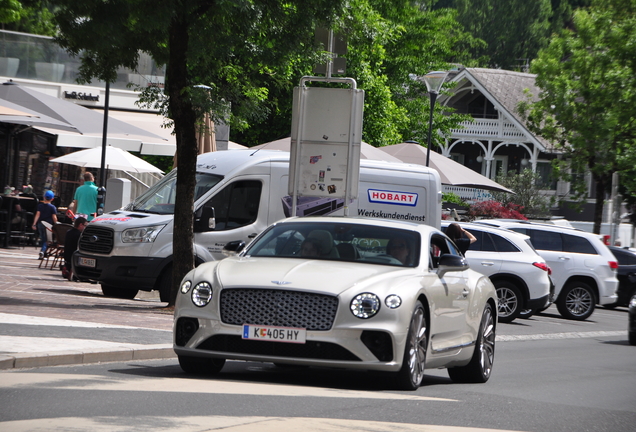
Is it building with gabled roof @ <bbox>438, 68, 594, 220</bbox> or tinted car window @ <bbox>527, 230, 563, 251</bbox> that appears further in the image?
building with gabled roof @ <bbox>438, 68, 594, 220</bbox>

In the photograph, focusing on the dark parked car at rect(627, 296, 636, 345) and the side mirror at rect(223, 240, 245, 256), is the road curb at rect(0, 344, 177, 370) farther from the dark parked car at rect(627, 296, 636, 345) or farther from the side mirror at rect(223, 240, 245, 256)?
the dark parked car at rect(627, 296, 636, 345)

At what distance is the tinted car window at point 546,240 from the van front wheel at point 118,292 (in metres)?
9.33

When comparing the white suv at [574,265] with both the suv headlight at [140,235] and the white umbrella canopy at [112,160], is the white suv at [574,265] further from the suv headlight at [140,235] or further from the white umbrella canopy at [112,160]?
the white umbrella canopy at [112,160]

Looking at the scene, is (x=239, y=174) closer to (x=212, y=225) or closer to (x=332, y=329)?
(x=212, y=225)

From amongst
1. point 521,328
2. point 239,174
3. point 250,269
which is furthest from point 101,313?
point 521,328

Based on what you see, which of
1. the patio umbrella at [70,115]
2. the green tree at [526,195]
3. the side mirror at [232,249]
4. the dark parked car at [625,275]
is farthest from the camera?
the green tree at [526,195]

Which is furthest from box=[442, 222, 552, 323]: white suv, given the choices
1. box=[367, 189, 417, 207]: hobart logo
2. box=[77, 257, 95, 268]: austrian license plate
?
box=[77, 257, 95, 268]: austrian license plate

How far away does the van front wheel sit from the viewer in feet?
55.8

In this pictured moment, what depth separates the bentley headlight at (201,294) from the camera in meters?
8.48

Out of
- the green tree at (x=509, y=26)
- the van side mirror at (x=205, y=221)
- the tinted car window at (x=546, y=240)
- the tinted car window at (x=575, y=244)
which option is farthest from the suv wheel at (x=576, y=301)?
the green tree at (x=509, y=26)

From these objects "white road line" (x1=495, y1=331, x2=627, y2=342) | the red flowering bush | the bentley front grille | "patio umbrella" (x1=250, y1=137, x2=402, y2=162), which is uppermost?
"patio umbrella" (x1=250, y1=137, x2=402, y2=162)

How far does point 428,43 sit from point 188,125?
35.8 metres

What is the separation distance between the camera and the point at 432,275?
9312 mm

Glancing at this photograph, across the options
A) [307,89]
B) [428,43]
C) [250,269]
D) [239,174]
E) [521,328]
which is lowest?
[521,328]
